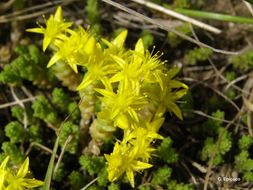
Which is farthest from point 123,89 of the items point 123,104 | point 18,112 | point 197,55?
point 197,55

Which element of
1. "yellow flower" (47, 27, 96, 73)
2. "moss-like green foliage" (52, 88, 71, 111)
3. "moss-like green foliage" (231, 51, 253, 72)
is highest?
"yellow flower" (47, 27, 96, 73)

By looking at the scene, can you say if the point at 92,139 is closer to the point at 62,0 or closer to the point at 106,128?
the point at 106,128

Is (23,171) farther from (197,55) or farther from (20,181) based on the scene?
→ (197,55)

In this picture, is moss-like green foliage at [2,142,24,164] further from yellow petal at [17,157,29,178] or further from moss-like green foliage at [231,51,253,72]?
moss-like green foliage at [231,51,253,72]

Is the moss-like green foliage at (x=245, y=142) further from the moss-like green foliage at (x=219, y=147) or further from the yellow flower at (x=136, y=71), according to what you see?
the yellow flower at (x=136, y=71)

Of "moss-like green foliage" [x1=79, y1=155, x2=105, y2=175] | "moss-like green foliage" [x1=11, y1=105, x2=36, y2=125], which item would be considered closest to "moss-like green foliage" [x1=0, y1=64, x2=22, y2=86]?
"moss-like green foliage" [x1=11, y1=105, x2=36, y2=125]

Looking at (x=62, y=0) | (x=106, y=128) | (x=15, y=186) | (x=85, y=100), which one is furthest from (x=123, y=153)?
(x=62, y=0)
